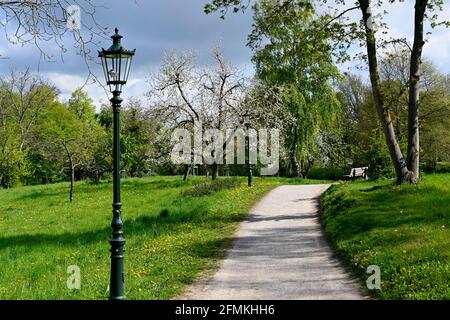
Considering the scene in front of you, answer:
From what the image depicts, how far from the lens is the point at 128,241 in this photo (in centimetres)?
1392

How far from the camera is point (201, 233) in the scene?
571 inches

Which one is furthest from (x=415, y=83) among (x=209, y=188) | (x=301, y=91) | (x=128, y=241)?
(x=301, y=91)

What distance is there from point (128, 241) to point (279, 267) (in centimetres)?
523

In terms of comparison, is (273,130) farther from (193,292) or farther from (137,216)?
(193,292)

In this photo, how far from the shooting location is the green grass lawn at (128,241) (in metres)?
9.04

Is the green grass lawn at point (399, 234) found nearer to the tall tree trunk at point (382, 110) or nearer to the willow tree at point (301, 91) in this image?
the tall tree trunk at point (382, 110)

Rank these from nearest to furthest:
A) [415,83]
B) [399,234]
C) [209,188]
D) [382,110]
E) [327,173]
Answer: [399,234], [415,83], [382,110], [209,188], [327,173]

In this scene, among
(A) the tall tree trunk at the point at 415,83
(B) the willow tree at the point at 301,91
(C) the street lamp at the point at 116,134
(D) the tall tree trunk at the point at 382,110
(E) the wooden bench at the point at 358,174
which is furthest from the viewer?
(B) the willow tree at the point at 301,91

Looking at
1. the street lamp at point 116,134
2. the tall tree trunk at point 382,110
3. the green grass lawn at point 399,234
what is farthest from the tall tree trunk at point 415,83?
the street lamp at point 116,134

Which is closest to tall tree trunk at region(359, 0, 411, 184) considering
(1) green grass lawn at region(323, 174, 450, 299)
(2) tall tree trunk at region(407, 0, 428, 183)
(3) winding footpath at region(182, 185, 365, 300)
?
(2) tall tree trunk at region(407, 0, 428, 183)

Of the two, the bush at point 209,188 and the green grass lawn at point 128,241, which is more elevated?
the bush at point 209,188

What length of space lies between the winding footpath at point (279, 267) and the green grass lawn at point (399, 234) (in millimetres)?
477

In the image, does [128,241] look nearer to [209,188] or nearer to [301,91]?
[209,188]
